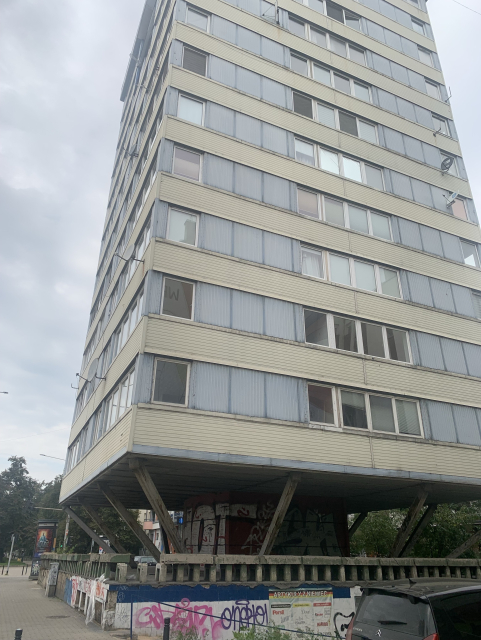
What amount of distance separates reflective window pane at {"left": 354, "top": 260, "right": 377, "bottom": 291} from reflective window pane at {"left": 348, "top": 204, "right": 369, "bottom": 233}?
5.33 ft

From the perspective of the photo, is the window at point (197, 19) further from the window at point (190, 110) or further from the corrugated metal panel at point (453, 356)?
the corrugated metal panel at point (453, 356)

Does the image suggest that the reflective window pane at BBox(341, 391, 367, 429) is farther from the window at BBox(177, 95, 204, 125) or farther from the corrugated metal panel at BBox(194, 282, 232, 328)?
the window at BBox(177, 95, 204, 125)

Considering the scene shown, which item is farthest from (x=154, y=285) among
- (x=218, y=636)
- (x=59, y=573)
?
(x=59, y=573)

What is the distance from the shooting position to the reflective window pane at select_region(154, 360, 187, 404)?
13.1m

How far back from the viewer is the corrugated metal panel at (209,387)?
43.7 ft

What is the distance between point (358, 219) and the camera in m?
19.6

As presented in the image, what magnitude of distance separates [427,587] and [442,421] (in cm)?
1171

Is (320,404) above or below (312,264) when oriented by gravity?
below

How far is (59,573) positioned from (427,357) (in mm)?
19153

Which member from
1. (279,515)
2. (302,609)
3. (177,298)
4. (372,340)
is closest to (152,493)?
(279,515)

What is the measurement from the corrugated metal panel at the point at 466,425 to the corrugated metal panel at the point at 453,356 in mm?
1496

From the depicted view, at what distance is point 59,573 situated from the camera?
890 inches

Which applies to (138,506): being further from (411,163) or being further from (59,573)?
(411,163)

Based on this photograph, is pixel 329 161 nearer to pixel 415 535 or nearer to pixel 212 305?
pixel 212 305
